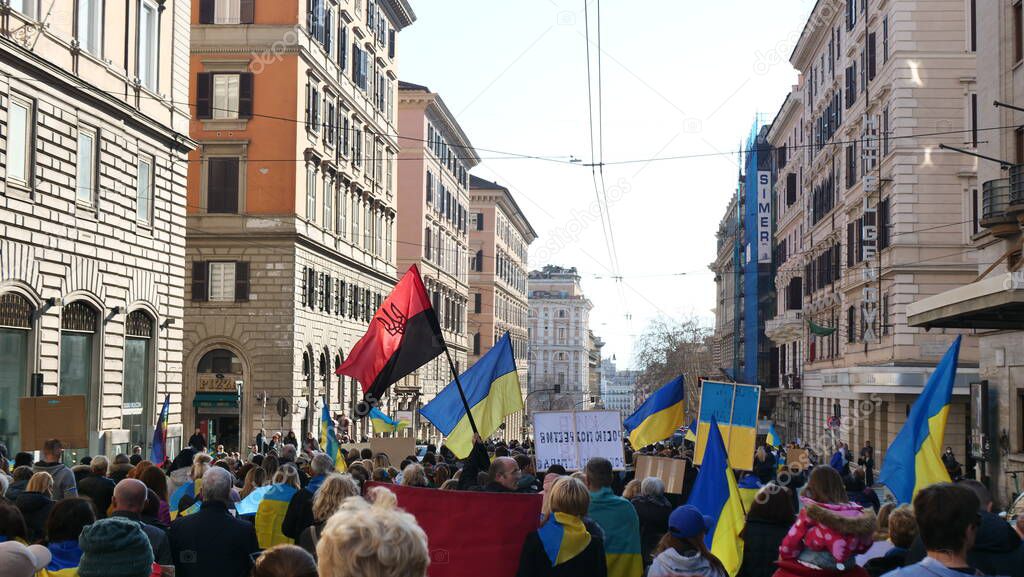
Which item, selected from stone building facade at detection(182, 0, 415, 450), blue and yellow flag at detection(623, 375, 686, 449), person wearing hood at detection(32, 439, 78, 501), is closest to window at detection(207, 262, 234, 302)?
stone building facade at detection(182, 0, 415, 450)

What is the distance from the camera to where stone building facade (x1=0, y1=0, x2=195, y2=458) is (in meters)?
23.2

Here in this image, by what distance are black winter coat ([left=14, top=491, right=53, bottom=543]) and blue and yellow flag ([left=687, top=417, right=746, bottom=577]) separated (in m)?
4.61

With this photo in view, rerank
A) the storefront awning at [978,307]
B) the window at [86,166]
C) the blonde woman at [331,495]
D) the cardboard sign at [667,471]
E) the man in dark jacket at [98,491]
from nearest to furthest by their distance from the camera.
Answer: the blonde woman at [331,495] → the man in dark jacket at [98,491] → the cardboard sign at [667,471] → the storefront awning at [978,307] → the window at [86,166]

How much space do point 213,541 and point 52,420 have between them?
27.9 feet

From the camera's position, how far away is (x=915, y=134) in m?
40.4

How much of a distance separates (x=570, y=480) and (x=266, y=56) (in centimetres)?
3716

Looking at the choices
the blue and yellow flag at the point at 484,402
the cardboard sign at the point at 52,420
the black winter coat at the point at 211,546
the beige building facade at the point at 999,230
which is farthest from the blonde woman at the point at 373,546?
the beige building facade at the point at 999,230

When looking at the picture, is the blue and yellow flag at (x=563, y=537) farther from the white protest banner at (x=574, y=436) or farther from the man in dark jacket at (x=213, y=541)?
the white protest banner at (x=574, y=436)

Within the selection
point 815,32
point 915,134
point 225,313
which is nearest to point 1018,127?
point 915,134

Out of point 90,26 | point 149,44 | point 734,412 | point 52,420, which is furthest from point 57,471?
point 149,44

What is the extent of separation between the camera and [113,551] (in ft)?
19.1

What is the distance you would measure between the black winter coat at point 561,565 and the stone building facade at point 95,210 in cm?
1794

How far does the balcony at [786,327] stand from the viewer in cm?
6438

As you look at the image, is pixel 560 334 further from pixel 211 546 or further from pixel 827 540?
pixel 827 540
